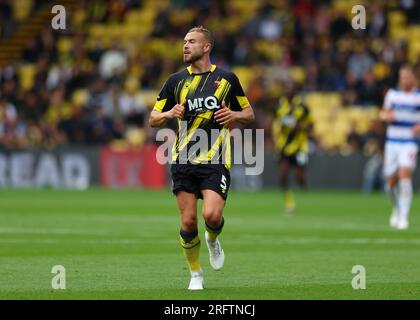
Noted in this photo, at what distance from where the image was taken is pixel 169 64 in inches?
1353

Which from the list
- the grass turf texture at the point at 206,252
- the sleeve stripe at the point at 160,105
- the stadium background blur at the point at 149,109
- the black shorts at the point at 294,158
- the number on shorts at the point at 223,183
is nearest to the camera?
the grass turf texture at the point at 206,252

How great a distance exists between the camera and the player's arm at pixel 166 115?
10336 millimetres

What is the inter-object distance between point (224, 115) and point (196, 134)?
345 millimetres

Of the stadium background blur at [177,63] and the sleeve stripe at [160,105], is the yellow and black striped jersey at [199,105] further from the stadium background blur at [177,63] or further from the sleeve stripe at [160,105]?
the stadium background blur at [177,63]

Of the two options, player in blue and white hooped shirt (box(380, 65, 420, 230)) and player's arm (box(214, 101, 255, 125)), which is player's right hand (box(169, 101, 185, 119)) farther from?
player in blue and white hooped shirt (box(380, 65, 420, 230))

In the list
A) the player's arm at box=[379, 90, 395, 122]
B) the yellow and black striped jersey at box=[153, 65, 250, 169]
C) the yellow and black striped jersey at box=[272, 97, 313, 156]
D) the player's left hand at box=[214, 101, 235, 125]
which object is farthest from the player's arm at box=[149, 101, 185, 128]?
the yellow and black striped jersey at box=[272, 97, 313, 156]

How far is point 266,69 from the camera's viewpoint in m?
33.8

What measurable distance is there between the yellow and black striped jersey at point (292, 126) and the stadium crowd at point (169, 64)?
23.0 ft

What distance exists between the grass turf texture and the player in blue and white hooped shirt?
651 millimetres

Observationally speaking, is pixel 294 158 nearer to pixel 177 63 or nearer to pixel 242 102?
pixel 177 63

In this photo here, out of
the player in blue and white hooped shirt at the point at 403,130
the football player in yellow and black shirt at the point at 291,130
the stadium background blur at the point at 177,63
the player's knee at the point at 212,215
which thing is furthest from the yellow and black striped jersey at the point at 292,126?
Answer: the player's knee at the point at 212,215
